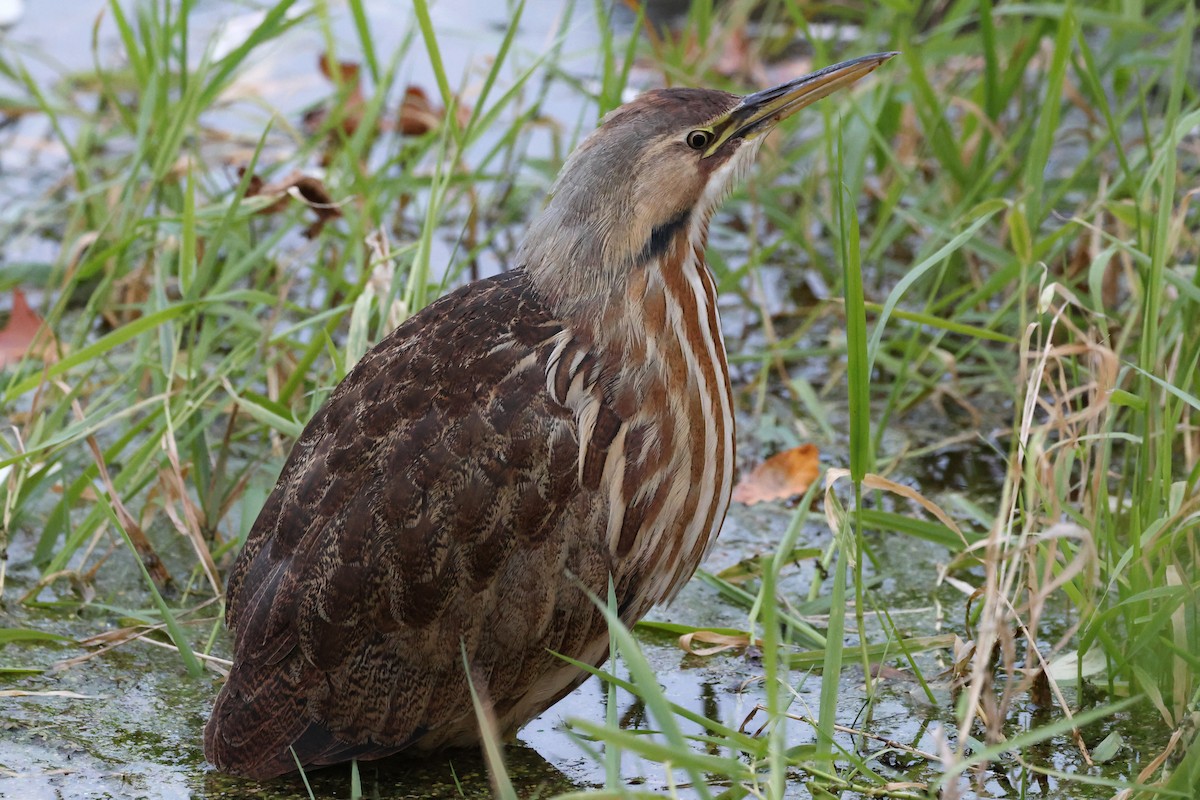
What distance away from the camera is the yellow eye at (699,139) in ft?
9.30

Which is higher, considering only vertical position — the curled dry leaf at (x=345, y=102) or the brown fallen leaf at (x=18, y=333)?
the curled dry leaf at (x=345, y=102)

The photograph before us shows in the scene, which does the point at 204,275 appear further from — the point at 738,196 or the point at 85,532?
the point at 738,196

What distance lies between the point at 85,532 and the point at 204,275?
1.95ft

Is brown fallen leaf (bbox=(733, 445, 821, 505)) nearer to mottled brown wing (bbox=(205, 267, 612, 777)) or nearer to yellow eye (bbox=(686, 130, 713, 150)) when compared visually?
yellow eye (bbox=(686, 130, 713, 150))

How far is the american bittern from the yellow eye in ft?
0.19

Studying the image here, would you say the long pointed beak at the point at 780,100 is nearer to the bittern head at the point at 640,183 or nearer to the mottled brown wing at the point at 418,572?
the bittern head at the point at 640,183

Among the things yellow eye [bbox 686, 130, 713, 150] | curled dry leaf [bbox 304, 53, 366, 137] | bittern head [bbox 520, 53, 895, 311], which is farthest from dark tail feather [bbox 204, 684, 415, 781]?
curled dry leaf [bbox 304, 53, 366, 137]

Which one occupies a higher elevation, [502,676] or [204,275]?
[204,275]

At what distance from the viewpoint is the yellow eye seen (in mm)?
2836

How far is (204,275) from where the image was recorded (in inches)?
132

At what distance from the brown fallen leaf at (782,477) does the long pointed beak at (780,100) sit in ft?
2.88

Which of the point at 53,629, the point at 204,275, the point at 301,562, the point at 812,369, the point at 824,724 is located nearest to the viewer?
the point at 824,724

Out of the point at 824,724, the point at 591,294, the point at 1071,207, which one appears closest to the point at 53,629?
the point at 591,294

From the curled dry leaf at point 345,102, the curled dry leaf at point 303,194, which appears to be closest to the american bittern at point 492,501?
the curled dry leaf at point 303,194
